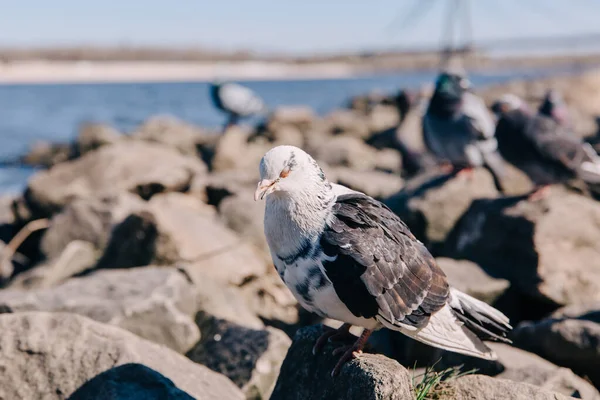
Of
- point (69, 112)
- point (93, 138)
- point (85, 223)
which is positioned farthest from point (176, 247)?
point (69, 112)

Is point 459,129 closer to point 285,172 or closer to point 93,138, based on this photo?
point 285,172

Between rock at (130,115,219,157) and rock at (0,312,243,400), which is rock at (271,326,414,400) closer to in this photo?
rock at (0,312,243,400)

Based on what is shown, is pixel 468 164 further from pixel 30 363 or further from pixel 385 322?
pixel 30 363

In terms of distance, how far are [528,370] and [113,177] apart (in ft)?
24.6

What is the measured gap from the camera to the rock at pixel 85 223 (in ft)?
25.7

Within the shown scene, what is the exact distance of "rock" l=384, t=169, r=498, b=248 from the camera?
7426mm

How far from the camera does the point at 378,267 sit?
3584mm

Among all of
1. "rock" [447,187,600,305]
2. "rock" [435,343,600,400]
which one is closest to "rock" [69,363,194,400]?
"rock" [435,343,600,400]

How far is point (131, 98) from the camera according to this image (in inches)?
1913

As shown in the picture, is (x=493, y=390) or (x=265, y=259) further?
(x=265, y=259)

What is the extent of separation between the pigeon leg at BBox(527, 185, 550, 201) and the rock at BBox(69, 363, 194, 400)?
4.48 meters

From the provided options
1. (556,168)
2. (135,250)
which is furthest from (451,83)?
(135,250)

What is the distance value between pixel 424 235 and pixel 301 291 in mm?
4041

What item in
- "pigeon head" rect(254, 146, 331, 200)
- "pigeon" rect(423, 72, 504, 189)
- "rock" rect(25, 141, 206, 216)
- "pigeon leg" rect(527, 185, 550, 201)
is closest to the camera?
"pigeon head" rect(254, 146, 331, 200)
